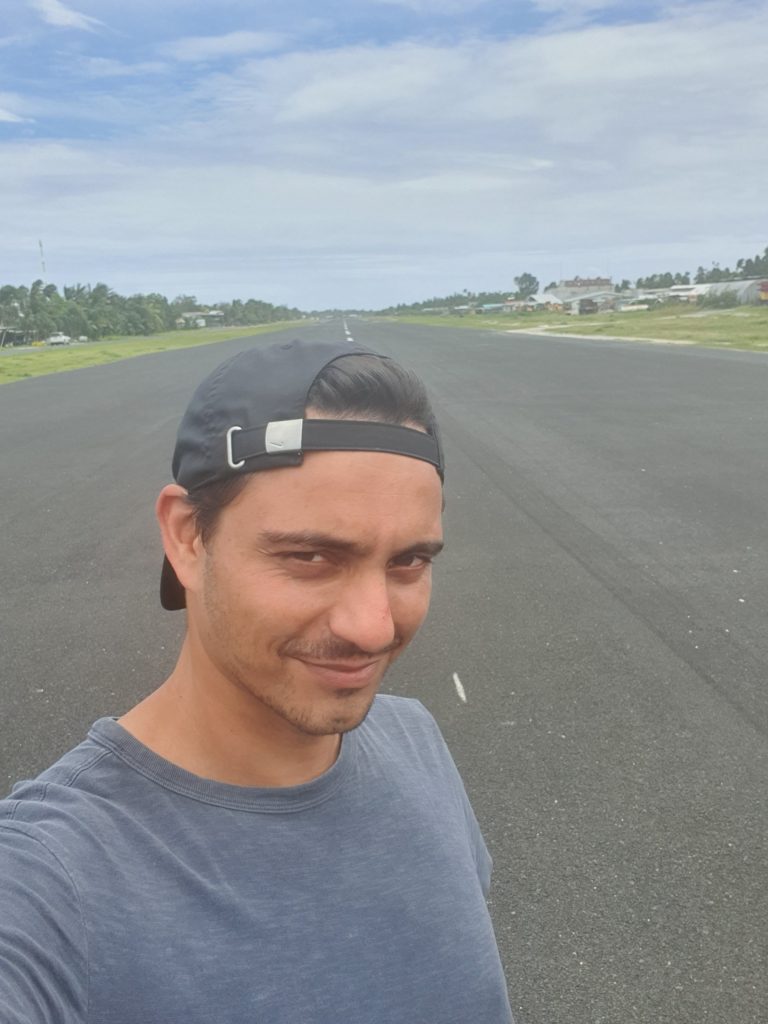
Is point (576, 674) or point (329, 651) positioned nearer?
point (329, 651)

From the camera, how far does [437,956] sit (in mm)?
1259

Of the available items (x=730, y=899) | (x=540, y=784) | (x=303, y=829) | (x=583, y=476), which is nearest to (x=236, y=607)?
(x=303, y=829)

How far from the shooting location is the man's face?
127 centimetres

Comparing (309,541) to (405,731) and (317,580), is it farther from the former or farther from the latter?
(405,731)

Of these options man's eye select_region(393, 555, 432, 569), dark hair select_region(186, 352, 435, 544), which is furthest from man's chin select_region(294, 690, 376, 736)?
dark hair select_region(186, 352, 435, 544)

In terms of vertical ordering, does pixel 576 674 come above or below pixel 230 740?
below

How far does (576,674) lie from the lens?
528cm

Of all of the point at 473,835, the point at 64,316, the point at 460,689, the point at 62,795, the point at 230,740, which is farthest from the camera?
the point at 64,316

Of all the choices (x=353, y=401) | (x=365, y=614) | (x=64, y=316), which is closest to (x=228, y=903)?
(x=365, y=614)

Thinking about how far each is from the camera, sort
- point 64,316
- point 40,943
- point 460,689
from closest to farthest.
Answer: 1. point 40,943
2. point 460,689
3. point 64,316

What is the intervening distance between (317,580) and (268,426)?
0.73 feet

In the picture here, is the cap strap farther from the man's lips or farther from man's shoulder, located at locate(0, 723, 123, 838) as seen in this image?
man's shoulder, located at locate(0, 723, 123, 838)

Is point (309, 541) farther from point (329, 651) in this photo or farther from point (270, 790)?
point (270, 790)

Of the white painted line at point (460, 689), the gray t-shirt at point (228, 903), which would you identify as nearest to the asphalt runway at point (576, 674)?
the white painted line at point (460, 689)
